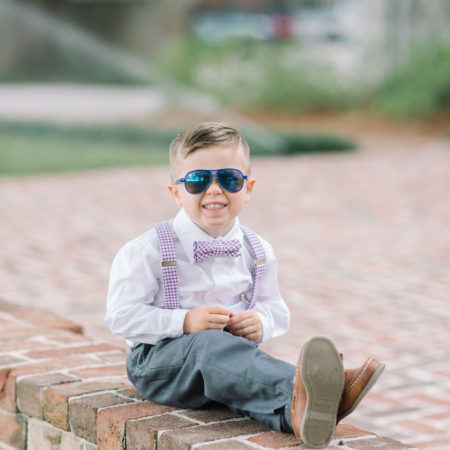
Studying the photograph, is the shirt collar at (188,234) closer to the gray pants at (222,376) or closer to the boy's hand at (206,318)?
the boy's hand at (206,318)

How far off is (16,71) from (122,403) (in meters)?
22.7

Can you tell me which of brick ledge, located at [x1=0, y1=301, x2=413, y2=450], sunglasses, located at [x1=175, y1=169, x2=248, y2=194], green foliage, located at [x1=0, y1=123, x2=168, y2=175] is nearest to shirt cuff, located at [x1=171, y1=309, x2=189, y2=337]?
brick ledge, located at [x1=0, y1=301, x2=413, y2=450]

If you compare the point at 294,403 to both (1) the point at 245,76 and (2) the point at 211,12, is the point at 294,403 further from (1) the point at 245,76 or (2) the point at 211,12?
(2) the point at 211,12

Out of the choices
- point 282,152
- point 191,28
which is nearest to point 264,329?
point 282,152

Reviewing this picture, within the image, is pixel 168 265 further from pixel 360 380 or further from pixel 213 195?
pixel 360 380

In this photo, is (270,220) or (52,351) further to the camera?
(270,220)

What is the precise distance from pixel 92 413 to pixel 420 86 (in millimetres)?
14965

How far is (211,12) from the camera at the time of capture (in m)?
24.0

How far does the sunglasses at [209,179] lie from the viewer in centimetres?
259

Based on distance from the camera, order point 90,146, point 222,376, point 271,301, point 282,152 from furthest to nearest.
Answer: point 90,146
point 282,152
point 271,301
point 222,376

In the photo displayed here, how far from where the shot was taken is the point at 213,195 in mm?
2596

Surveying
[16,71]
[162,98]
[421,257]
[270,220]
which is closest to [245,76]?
[162,98]

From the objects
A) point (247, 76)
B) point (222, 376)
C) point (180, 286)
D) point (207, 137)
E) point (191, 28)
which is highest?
point (191, 28)

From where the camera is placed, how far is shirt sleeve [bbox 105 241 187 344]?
2.58 meters
